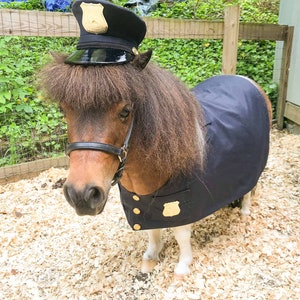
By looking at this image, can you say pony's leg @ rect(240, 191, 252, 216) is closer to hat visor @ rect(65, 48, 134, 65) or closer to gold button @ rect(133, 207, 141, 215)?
gold button @ rect(133, 207, 141, 215)

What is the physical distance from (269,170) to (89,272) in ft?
5.86

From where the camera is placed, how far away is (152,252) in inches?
70.4

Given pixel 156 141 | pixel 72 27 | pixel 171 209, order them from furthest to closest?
pixel 72 27 → pixel 171 209 → pixel 156 141

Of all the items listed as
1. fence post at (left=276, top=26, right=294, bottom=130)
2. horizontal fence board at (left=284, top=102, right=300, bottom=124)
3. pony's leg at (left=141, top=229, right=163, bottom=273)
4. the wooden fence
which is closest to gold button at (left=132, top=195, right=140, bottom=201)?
pony's leg at (left=141, top=229, right=163, bottom=273)

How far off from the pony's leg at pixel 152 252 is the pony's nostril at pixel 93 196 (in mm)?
851

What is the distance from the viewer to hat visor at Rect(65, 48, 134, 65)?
1.00 m

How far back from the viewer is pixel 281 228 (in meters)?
2.05

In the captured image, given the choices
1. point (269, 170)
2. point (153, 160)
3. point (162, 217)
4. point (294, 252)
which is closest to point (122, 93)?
point (153, 160)

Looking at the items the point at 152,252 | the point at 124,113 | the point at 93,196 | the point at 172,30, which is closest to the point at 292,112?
the point at 172,30

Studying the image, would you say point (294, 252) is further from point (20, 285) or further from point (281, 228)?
point (20, 285)

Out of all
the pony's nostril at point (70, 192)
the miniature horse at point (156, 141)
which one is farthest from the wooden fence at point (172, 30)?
the pony's nostril at point (70, 192)

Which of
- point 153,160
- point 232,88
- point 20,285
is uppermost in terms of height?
point 232,88

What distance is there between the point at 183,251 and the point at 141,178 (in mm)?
593

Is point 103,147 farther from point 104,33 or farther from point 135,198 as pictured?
point 135,198
